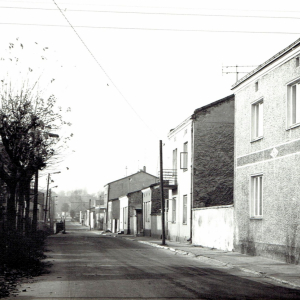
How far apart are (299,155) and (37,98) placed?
10990 mm

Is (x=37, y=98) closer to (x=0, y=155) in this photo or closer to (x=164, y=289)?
(x=0, y=155)

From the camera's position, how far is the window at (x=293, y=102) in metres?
15.5

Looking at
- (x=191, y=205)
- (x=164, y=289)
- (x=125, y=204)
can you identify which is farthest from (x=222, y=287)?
(x=125, y=204)

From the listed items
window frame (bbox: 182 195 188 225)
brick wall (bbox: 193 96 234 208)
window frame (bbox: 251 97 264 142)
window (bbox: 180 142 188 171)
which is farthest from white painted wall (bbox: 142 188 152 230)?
window frame (bbox: 251 97 264 142)

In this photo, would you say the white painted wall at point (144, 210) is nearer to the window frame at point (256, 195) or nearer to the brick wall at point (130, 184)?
the brick wall at point (130, 184)

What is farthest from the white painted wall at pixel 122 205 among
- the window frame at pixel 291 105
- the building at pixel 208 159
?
the window frame at pixel 291 105

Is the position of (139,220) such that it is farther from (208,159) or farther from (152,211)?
(208,159)

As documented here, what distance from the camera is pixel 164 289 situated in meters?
9.85

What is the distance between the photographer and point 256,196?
18406 mm

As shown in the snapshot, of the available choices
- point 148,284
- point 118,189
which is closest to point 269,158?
point 148,284

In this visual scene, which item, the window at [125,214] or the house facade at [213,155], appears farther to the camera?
the window at [125,214]

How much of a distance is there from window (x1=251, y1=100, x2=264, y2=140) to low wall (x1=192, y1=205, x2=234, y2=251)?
3549 mm

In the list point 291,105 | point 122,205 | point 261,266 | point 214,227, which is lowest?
point 261,266

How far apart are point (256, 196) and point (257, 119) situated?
284 cm
